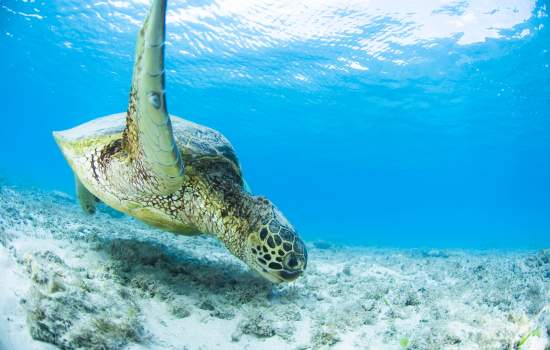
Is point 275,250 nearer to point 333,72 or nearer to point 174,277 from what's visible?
point 174,277

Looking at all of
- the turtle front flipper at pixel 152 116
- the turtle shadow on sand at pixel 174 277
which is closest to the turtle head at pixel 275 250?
the turtle shadow on sand at pixel 174 277

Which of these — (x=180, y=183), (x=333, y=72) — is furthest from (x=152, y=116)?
(x=333, y=72)

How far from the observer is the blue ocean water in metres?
16.6

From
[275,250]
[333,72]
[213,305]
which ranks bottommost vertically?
[213,305]

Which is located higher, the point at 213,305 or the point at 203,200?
the point at 203,200

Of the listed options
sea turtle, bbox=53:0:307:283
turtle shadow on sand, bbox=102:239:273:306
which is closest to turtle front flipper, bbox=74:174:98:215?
sea turtle, bbox=53:0:307:283

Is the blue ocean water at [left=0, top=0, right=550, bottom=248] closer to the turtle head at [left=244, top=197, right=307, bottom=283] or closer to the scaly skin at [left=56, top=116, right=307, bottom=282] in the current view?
the scaly skin at [left=56, top=116, right=307, bottom=282]

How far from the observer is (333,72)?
2320 cm

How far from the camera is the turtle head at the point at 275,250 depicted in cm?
262

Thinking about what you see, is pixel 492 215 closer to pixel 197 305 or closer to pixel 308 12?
pixel 308 12

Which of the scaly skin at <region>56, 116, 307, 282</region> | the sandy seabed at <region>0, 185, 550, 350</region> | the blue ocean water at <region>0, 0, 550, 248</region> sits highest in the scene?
the blue ocean water at <region>0, 0, 550, 248</region>

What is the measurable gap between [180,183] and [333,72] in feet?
73.5

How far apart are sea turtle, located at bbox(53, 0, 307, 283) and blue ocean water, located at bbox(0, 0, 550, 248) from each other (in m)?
15.0

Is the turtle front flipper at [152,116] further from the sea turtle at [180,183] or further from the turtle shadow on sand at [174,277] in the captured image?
the turtle shadow on sand at [174,277]
